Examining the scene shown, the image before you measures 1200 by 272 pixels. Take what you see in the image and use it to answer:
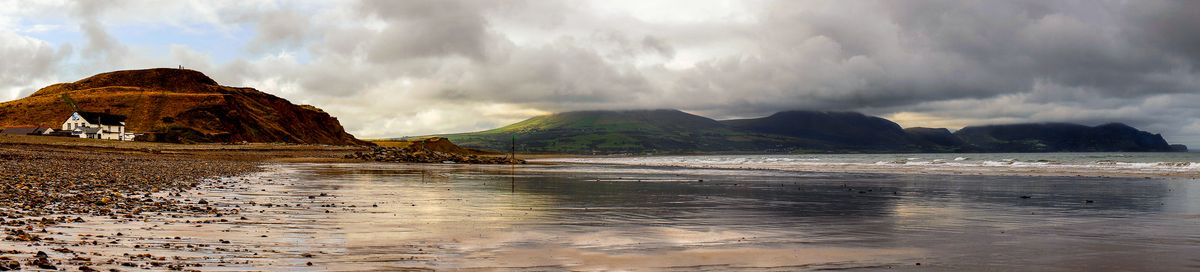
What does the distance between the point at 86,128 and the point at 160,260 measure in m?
127

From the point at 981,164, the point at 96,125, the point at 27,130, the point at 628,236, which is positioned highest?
the point at 96,125

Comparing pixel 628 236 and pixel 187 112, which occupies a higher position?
pixel 187 112

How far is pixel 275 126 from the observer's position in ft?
495

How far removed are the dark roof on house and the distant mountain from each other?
5.08m

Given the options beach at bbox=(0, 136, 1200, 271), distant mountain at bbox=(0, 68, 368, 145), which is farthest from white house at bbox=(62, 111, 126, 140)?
beach at bbox=(0, 136, 1200, 271)

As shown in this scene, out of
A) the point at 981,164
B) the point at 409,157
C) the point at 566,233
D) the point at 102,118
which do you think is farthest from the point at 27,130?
the point at 566,233

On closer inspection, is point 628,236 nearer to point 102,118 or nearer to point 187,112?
point 102,118

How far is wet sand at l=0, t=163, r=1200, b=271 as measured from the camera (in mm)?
10734

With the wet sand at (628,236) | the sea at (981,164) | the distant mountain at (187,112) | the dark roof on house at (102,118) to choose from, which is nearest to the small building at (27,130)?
the dark roof on house at (102,118)

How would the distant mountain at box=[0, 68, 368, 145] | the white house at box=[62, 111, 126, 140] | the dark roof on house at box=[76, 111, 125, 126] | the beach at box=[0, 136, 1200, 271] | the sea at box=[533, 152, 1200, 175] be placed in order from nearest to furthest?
1. the beach at box=[0, 136, 1200, 271]
2. the sea at box=[533, 152, 1200, 175]
3. the white house at box=[62, 111, 126, 140]
4. the dark roof on house at box=[76, 111, 125, 126]
5. the distant mountain at box=[0, 68, 368, 145]

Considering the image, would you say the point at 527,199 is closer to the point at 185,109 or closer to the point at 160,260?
the point at 160,260

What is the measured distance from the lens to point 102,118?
4683 inches

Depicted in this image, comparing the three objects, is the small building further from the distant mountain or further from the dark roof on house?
the distant mountain

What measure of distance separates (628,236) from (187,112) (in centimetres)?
13790
